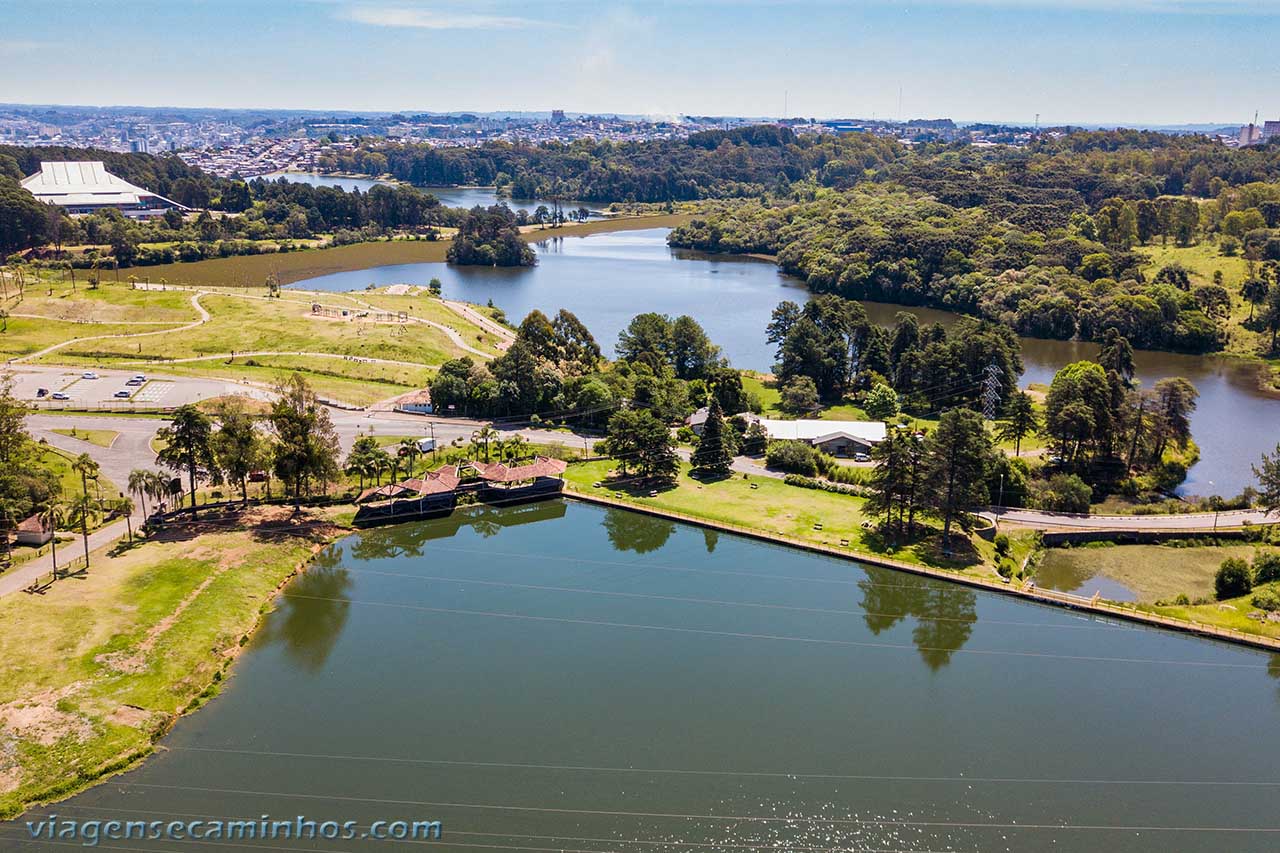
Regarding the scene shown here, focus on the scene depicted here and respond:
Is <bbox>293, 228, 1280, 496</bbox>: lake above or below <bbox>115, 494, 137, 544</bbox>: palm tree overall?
above

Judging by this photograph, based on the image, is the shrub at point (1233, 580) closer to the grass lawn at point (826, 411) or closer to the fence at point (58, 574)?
the grass lawn at point (826, 411)

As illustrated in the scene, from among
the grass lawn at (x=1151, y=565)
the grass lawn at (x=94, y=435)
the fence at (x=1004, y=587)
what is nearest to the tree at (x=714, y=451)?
the fence at (x=1004, y=587)

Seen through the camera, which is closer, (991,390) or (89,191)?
(991,390)

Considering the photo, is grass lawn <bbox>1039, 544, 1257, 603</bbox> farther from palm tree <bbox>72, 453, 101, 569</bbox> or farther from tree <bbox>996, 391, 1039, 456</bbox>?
palm tree <bbox>72, 453, 101, 569</bbox>

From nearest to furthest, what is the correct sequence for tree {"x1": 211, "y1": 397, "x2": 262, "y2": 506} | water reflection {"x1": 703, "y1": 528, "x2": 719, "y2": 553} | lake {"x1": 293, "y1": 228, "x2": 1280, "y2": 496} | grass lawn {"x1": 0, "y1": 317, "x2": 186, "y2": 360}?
water reflection {"x1": 703, "y1": 528, "x2": 719, "y2": 553}
tree {"x1": 211, "y1": 397, "x2": 262, "y2": 506}
lake {"x1": 293, "y1": 228, "x2": 1280, "y2": 496}
grass lawn {"x1": 0, "y1": 317, "x2": 186, "y2": 360}

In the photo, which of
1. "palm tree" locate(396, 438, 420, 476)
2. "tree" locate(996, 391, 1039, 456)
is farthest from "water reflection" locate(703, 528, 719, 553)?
"tree" locate(996, 391, 1039, 456)

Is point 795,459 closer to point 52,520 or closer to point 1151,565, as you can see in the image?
point 1151,565

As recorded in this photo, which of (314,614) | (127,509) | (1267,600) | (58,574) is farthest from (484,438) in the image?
(1267,600)

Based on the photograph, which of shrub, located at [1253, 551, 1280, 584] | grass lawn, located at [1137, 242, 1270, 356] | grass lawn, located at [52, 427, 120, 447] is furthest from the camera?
grass lawn, located at [1137, 242, 1270, 356]
